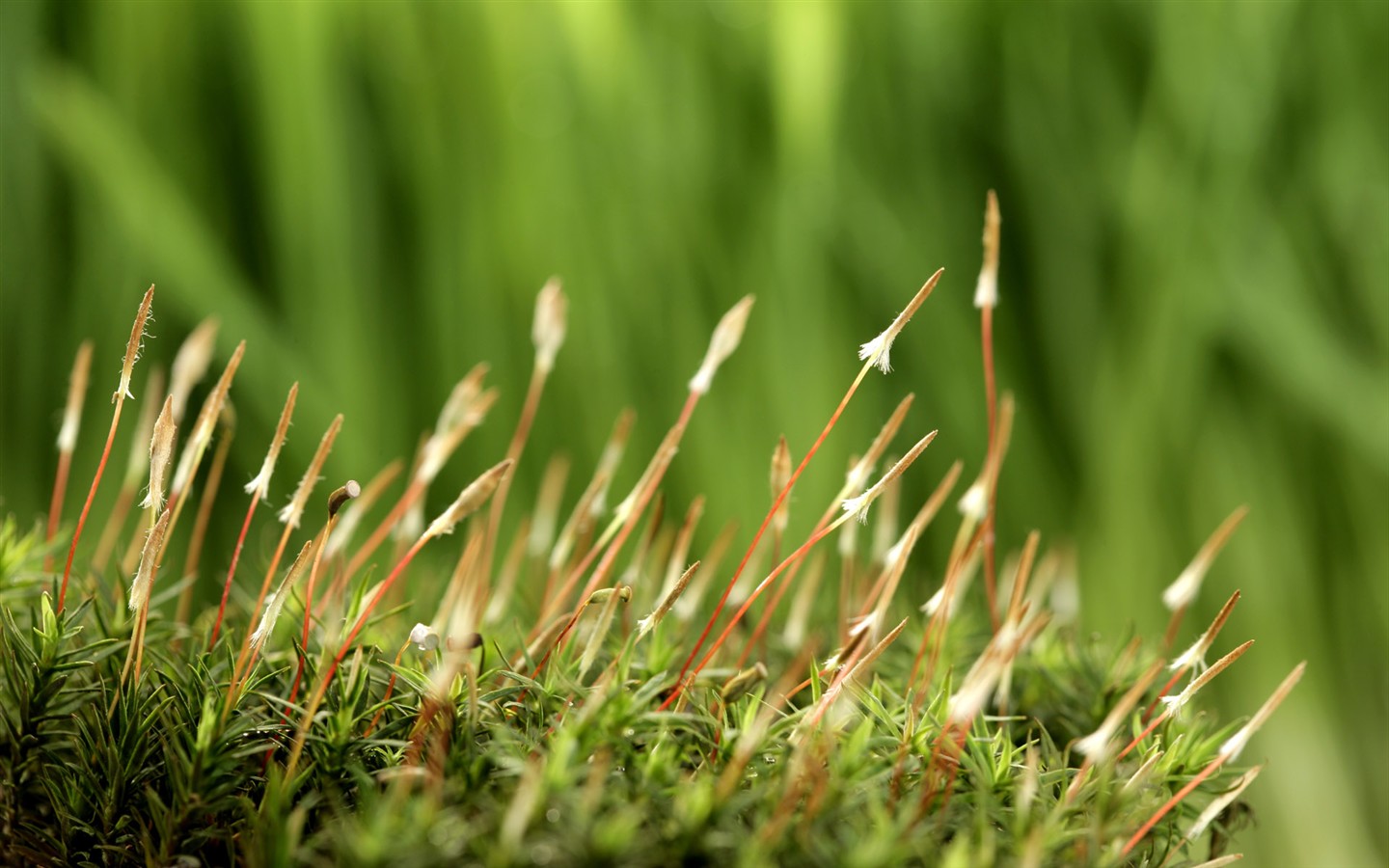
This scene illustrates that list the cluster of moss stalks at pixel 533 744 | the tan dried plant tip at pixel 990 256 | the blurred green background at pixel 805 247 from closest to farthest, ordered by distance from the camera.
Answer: the cluster of moss stalks at pixel 533 744 → the tan dried plant tip at pixel 990 256 → the blurred green background at pixel 805 247

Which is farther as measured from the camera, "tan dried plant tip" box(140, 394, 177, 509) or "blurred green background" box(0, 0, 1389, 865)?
"blurred green background" box(0, 0, 1389, 865)

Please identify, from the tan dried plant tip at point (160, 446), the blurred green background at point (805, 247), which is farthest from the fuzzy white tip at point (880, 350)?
the blurred green background at point (805, 247)

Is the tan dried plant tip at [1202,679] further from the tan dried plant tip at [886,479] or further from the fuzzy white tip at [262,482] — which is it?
the fuzzy white tip at [262,482]

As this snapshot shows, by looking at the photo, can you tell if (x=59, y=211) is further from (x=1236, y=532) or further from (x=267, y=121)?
(x=1236, y=532)

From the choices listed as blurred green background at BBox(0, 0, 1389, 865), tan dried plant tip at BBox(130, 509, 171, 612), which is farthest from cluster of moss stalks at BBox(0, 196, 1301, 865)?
blurred green background at BBox(0, 0, 1389, 865)

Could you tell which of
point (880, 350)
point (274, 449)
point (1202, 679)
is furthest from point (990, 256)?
point (274, 449)

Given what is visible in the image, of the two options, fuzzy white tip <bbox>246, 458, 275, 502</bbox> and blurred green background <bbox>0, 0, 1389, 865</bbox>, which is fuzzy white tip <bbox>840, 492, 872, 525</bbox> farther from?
blurred green background <bbox>0, 0, 1389, 865</bbox>

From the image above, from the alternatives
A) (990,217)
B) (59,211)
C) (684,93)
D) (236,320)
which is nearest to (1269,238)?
(684,93)

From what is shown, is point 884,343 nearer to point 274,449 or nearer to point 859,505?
point 859,505
